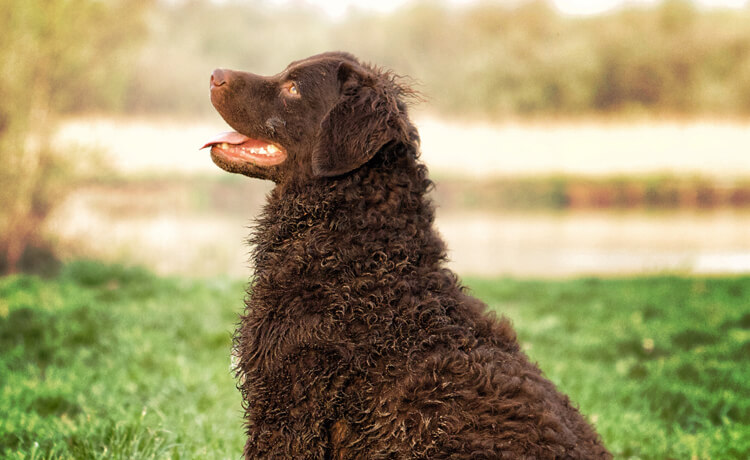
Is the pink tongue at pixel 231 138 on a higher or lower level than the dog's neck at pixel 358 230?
higher

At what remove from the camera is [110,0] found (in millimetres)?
14250

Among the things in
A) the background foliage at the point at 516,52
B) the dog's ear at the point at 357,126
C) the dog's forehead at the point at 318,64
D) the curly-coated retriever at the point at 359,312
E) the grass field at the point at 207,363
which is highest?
the background foliage at the point at 516,52

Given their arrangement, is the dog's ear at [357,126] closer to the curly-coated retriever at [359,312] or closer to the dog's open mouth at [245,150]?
the curly-coated retriever at [359,312]

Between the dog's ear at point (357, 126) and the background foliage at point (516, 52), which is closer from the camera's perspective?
the dog's ear at point (357, 126)

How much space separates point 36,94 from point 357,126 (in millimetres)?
11393

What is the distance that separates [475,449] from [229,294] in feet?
28.1

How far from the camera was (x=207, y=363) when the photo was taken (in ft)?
24.5

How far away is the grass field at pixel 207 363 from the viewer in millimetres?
4648

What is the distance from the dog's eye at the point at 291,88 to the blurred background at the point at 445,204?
0.70 metres

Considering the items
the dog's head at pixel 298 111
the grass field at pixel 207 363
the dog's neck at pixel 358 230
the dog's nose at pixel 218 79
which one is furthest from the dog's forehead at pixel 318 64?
the grass field at pixel 207 363

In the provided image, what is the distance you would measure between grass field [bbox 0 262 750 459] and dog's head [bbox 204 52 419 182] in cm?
181

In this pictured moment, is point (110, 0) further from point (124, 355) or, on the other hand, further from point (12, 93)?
point (124, 355)

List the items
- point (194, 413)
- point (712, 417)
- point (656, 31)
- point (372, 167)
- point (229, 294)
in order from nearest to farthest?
point (372, 167) → point (194, 413) → point (712, 417) → point (229, 294) → point (656, 31)

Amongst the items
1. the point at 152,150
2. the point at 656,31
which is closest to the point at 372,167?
the point at 152,150
